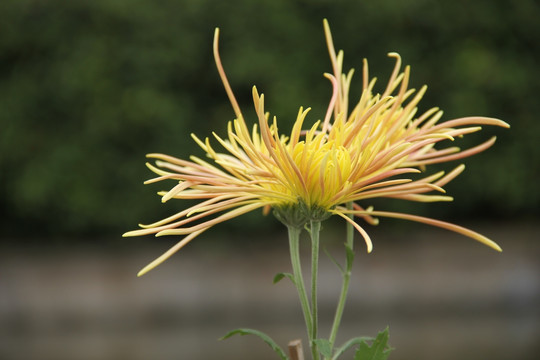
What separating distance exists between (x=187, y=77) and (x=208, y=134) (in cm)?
34

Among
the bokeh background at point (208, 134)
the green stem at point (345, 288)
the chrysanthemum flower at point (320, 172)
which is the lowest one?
the green stem at point (345, 288)

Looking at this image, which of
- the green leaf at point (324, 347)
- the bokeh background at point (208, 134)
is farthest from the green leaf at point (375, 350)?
the bokeh background at point (208, 134)

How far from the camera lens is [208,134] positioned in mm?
3705

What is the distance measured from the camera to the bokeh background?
3.62 m

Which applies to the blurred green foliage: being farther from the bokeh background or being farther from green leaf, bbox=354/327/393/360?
green leaf, bbox=354/327/393/360

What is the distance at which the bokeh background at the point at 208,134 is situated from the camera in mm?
3615

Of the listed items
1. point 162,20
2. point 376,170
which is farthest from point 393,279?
point 376,170

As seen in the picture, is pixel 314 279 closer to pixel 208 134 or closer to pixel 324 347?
pixel 324 347

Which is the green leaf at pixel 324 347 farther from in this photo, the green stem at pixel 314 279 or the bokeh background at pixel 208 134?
the bokeh background at pixel 208 134

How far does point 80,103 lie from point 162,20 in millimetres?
638

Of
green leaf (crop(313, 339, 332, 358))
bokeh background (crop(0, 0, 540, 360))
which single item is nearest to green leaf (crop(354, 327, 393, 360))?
green leaf (crop(313, 339, 332, 358))

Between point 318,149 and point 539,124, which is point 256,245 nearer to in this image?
point 539,124

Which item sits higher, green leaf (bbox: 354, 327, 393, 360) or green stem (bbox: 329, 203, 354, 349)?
green stem (bbox: 329, 203, 354, 349)

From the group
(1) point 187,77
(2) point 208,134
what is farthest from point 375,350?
(1) point 187,77
